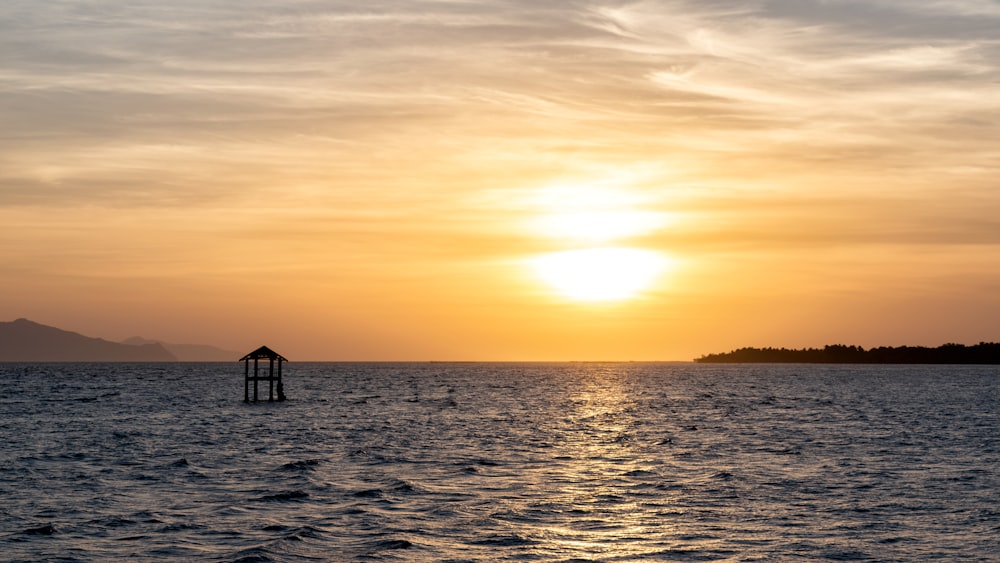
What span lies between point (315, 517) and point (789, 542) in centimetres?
1406

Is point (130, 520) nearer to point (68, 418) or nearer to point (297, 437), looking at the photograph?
point (297, 437)

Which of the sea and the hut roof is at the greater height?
the hut roof

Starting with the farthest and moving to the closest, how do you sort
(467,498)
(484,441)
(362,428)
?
(362,428) → (484,441) → (467,498)

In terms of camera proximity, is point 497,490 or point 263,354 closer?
point 497,490

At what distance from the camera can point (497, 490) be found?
38.0 meters

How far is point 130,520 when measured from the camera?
31609mm

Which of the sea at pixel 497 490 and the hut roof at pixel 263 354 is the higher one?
the hut roof at pixel 263 354

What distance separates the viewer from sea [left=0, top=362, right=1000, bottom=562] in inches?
1091

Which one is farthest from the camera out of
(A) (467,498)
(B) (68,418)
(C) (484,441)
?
(B) (68,418)

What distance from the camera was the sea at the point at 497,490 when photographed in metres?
27.7

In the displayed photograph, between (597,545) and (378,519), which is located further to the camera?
(378,519)

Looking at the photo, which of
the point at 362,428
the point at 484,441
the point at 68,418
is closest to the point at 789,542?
the point at 484,441

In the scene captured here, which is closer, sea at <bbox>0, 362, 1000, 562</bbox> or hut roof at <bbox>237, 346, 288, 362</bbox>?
sea at <bbox>0, 362, 1000, 562</bbox>

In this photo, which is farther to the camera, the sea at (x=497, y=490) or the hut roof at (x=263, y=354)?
the hut roof at (x=263, y=354)
